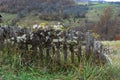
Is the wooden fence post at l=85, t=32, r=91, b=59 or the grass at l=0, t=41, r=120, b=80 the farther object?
the wooden fence post at l=85, t=32, r=91, b=59

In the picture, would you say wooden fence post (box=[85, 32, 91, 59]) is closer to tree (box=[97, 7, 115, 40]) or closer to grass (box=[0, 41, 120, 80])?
grass (box=[0, 41, 120, 80])

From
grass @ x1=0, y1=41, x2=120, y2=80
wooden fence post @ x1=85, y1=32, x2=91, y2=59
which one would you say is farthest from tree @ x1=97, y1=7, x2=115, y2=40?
grass @ x1=0, y1=41, x2=120, y2=80

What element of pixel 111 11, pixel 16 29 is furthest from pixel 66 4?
pixel 16 29

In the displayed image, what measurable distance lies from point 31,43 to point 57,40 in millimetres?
696

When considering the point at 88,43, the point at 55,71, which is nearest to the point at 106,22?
the point at 88,43

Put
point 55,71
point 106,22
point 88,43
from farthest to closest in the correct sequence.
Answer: point 106,22 < point 88,43 < point 55,71

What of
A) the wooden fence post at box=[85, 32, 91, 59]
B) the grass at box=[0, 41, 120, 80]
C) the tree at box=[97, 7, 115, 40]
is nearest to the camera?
the grass at box=[0, 41, 120, 80]

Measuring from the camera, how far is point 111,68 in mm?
6992

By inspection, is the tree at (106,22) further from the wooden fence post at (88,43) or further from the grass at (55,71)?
the grass at (55,71)

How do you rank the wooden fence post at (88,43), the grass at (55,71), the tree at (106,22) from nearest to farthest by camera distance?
the grass at (55,71) < the wooden fence post at (88,43) < the tree at (106,22)

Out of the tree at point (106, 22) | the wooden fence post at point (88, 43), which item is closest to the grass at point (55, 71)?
the wooden fence post at point (88, 43)

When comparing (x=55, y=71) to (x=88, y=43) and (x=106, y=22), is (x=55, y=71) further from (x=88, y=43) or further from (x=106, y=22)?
(x=106, y=22)

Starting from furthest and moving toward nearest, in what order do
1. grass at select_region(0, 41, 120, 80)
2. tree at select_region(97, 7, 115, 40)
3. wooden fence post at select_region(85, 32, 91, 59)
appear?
tree at select_region(97, 7, 115, 40) < wooden fence post at select_region(85, 32, 91, 59) < grass at select_region(0, 41, 120, 80)

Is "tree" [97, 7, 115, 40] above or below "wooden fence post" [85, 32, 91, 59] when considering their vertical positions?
below
